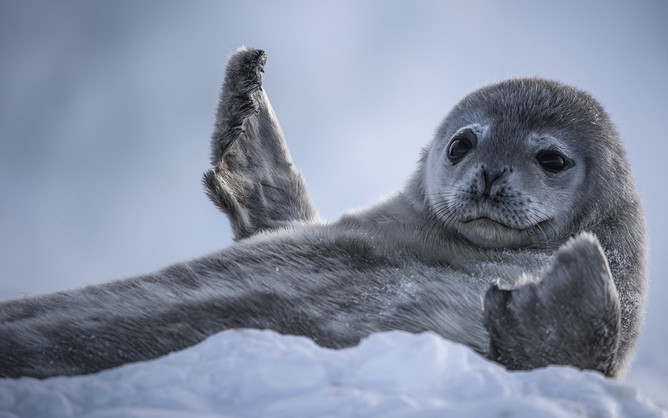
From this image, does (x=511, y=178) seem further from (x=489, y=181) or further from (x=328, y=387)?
(x=328, y=387)

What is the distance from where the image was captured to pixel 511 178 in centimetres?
338

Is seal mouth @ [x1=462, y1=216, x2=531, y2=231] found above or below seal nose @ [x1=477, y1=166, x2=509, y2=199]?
below

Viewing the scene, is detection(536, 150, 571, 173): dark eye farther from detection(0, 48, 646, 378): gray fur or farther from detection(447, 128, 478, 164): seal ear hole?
detection(447, 128, 478, 164): seal ear hole

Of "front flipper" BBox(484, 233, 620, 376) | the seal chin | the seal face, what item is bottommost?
"front flipper" BBox(484, 233, 620, 376)

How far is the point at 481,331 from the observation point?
2629 millimetres

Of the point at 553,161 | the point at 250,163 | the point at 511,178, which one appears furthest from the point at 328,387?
the point at 250,163

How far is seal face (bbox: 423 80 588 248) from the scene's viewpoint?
3354 millimetres

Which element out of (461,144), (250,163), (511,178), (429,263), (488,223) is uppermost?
(250,163)

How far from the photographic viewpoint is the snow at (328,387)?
5.86 feet

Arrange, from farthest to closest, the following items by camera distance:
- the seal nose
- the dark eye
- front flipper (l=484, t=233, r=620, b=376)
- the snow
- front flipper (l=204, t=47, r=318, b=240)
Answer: front flipper (l=204, t=47, r=318, b=240) < the dark eye < the seal nose < front flipper (l=484, t=233, r=620, b=376) < the snow

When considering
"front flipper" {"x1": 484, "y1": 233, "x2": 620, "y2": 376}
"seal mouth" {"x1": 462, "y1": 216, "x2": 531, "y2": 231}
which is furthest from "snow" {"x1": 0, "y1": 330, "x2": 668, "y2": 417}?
"seal mouth" {"x1": 462, "y1": 216, "x2": 531, "y2": 231}

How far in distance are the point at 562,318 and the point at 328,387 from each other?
Result: 3.08 feet

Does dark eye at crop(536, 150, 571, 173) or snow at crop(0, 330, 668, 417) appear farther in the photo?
dark eye at crop(536, 150, 571, 173)

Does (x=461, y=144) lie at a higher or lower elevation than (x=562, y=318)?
higher
